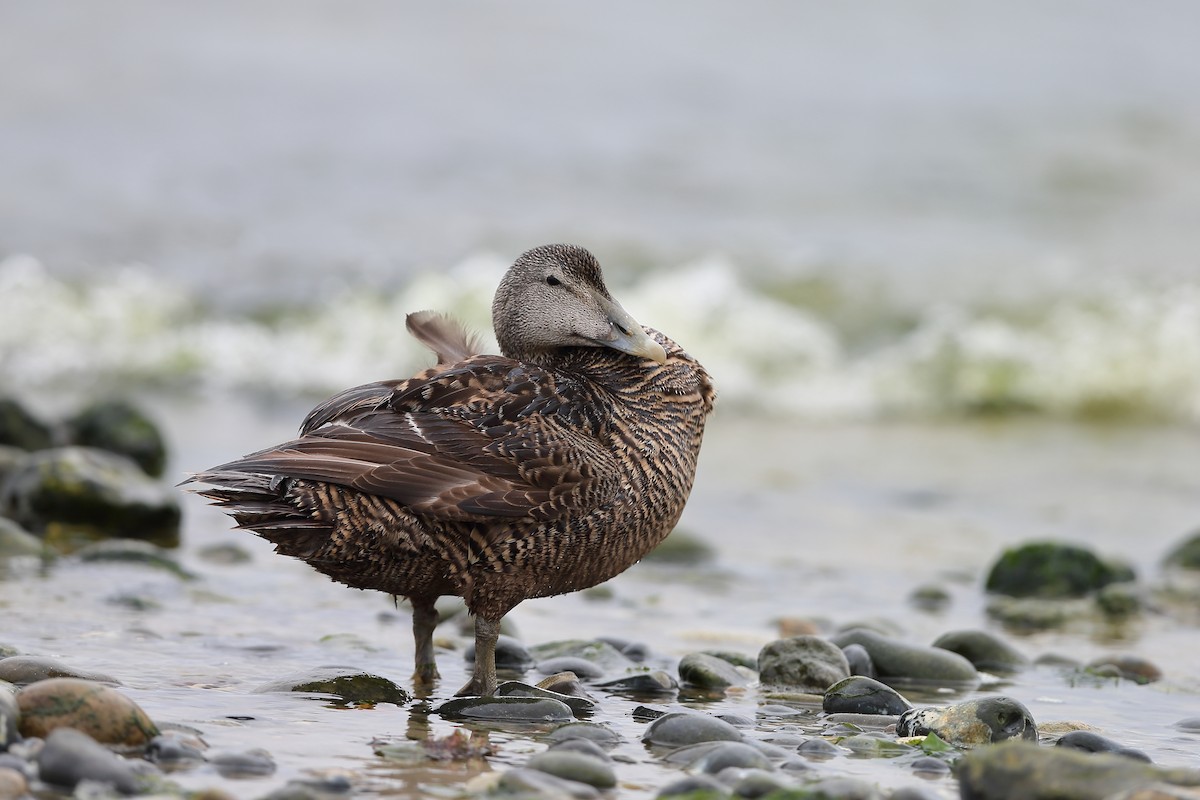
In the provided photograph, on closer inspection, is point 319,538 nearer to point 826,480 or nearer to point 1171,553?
point 1171,553

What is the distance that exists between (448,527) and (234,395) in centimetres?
882

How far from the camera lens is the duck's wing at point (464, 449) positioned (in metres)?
4.91

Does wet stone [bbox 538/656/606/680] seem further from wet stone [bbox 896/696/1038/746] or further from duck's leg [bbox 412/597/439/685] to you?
wet stone [bbox 896/696/1038/746]

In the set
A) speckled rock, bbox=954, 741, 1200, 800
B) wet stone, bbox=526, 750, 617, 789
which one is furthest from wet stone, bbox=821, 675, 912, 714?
wet stone, bbox=526, 750, 617, 789

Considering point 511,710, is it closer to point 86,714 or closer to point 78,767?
point 86,714

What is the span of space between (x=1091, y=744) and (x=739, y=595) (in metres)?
3.39

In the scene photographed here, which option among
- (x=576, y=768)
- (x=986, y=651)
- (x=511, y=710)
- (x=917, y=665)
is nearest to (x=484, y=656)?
(x=511, y=710)

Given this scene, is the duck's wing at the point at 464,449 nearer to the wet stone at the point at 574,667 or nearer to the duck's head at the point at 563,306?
the duck's head at the point at 563,306

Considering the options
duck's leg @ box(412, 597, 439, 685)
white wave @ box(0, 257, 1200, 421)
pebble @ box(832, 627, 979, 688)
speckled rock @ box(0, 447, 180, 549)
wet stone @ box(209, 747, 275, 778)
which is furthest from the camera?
white wave @ box(0, 257, 1200, 421)

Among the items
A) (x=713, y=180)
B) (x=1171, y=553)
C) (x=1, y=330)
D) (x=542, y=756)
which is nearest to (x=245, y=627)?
(x=542, y=756)

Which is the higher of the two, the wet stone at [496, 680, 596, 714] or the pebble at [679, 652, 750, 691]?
the pebble at [679, 652, 750, 691]

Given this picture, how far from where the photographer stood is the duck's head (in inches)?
223

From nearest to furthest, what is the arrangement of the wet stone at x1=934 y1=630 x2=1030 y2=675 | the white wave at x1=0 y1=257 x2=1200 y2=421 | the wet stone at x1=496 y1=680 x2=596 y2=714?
the wet stone at x1=496 y1=680 x2=596 y2=714, the wet stone at x1=934 y1=630 x2=1030 y2=675, the white wave at x1=0 y1=257 x2=1200 y2=421

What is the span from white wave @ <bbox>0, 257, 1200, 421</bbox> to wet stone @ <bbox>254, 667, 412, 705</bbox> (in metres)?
8.39
